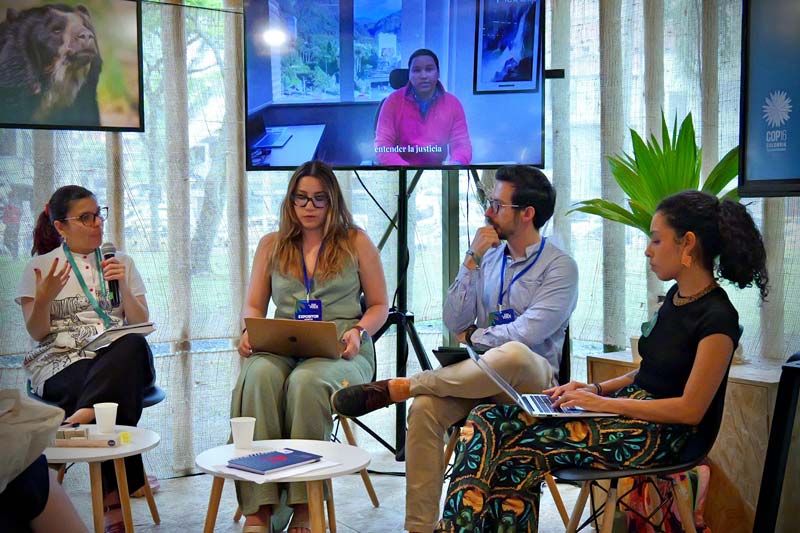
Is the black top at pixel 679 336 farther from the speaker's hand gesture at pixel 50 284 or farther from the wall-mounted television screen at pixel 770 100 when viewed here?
the speaker's hand gesture at pixel 50 284

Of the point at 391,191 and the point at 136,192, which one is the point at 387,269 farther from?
the point at 136,192

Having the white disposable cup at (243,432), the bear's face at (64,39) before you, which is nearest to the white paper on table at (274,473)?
the white disposable cup at (243,432)

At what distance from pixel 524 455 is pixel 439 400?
0.45 m

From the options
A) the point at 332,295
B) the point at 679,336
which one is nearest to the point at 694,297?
the point at 679,336

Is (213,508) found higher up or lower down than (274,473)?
lower down

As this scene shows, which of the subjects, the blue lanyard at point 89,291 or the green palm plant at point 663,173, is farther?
the blue lanyard at point 89,291

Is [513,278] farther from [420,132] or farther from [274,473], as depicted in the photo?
[274,473]

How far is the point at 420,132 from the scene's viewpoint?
3826 mm

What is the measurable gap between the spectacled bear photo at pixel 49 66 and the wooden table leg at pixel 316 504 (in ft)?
6.49

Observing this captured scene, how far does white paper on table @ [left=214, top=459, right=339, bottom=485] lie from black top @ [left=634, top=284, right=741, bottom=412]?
0.91 m

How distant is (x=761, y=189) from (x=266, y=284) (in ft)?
5.87

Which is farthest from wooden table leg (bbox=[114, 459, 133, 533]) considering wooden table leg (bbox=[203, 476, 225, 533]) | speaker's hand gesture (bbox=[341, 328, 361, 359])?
speaker's hand gesture (bbox=[341, 328, 361, 359])

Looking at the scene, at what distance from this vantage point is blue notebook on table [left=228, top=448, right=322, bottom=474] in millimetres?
2504

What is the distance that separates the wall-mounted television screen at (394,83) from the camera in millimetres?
3740
